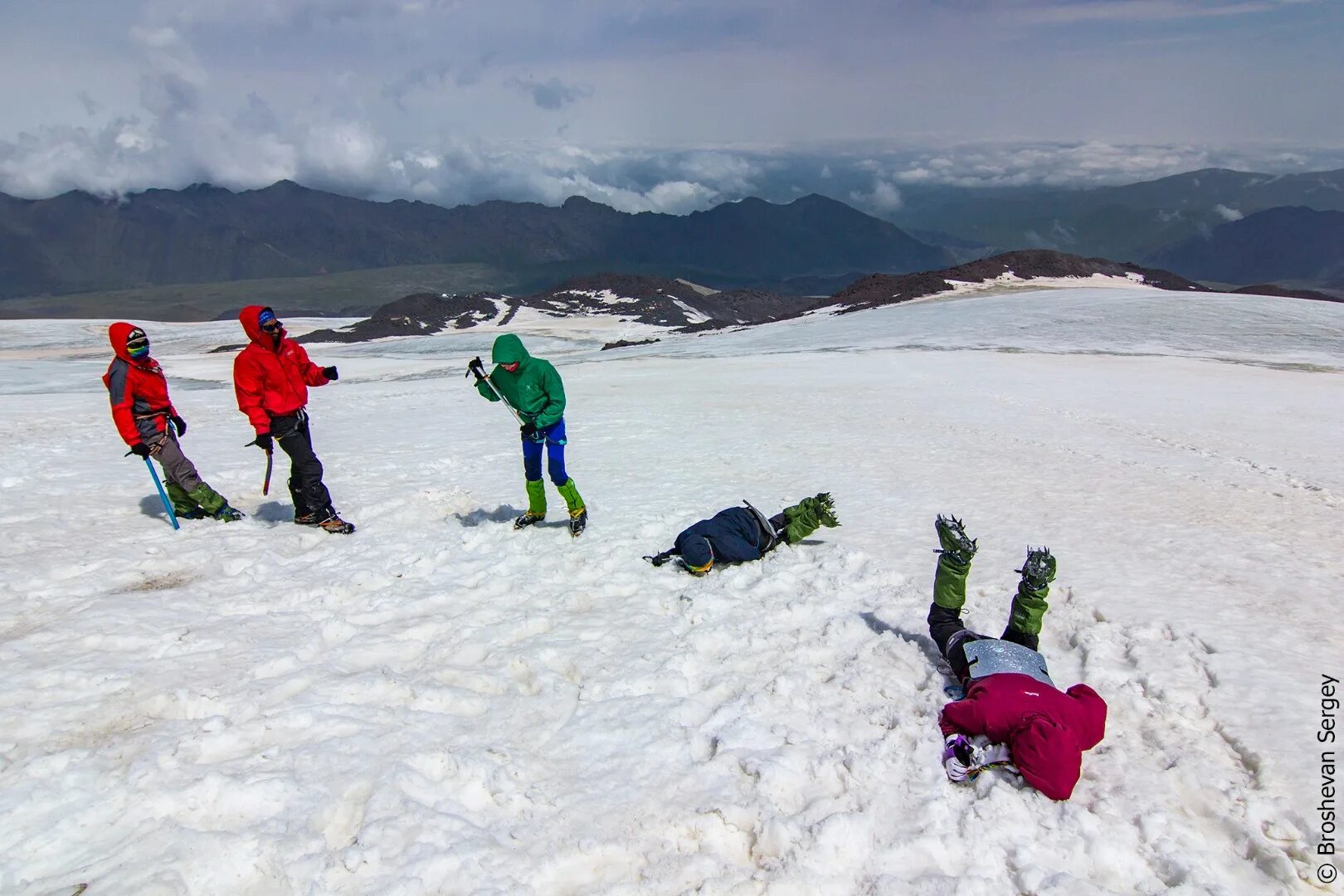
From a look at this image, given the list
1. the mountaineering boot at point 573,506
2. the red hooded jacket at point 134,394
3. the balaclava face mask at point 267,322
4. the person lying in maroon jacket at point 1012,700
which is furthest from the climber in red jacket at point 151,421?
the person lying in maroon jacket at point 1012,700

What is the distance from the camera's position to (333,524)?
8.34 meters

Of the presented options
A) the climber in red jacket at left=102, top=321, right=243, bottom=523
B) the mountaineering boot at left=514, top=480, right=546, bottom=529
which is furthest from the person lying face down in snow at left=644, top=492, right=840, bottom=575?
the climber in red jacket at left=102, top=321, right=243, bottom=523

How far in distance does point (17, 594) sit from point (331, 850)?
484 centimetres

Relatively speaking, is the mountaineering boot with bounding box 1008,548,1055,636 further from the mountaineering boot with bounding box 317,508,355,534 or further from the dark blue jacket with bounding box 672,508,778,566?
the mountaineering boot with bounding box 317,508,355,534

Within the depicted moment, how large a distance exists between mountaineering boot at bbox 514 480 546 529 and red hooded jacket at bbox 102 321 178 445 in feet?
13.0

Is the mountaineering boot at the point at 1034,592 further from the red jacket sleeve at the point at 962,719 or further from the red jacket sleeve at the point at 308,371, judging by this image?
the red jacket sleeve at the point at 308,371

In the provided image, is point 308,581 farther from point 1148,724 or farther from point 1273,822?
point 1273,822

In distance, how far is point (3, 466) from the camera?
10.7 meters

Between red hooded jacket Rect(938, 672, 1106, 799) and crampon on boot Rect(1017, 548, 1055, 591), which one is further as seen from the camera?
crampon on boot Rect(1017, 548, 1055, 591)

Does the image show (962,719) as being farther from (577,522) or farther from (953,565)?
(577,522)

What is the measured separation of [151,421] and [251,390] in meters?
1.53

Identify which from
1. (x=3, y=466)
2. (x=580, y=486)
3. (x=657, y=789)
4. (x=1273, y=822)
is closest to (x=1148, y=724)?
(x=1273, y=822)

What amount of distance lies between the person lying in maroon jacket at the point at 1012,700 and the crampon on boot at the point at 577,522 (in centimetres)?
414

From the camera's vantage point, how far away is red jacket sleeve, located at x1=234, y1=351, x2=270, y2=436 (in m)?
7.93
